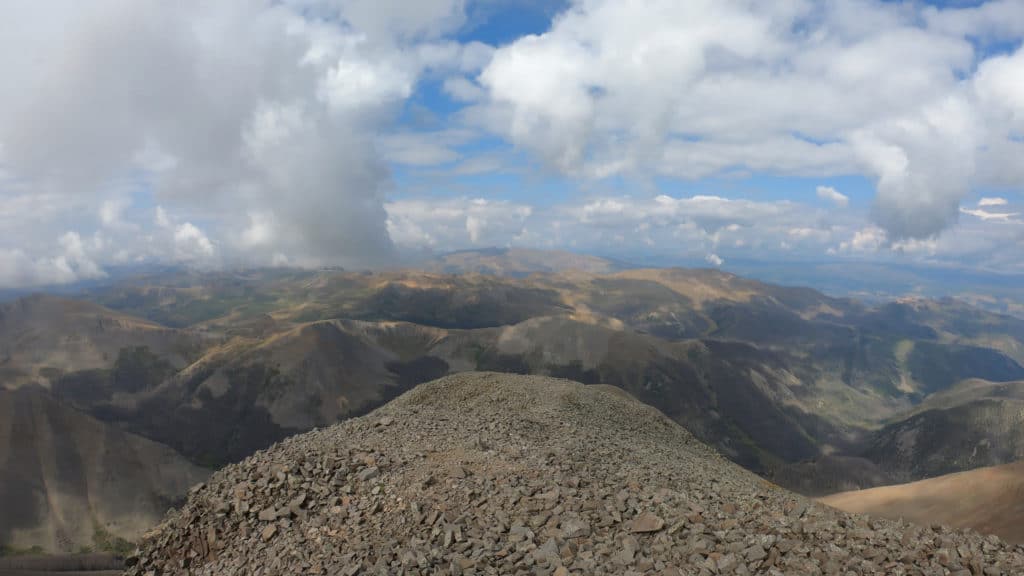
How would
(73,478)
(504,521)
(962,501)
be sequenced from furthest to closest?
1. (73,478)
2. (962,501)
3. (504,521)

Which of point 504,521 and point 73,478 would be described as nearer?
point 504,521

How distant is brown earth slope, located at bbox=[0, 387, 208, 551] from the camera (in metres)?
118

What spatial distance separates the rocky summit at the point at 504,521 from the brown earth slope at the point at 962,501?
3402cm

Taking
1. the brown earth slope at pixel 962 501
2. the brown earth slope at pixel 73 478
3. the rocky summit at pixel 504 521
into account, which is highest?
the rocky summit at pixel 504 521

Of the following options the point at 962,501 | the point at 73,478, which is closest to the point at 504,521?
the point at 962,501

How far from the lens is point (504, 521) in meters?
18.3

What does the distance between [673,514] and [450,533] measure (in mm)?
7799

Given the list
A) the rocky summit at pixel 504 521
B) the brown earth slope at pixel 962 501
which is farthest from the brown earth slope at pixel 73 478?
the brown earth slope at pixel 962 501

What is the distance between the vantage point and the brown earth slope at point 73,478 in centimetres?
11807

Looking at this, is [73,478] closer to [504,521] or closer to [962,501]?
[504,521]

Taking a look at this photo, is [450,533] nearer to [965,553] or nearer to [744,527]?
[744,527]

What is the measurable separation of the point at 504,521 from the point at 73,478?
161 meters

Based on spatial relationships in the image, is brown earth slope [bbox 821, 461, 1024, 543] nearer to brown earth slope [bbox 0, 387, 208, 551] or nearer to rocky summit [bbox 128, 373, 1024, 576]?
rocky summit [bbox 128, 373, 1024, 576]

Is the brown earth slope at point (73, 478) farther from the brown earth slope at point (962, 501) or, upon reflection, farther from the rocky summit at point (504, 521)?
the brown earth slope at point (962, 501)
